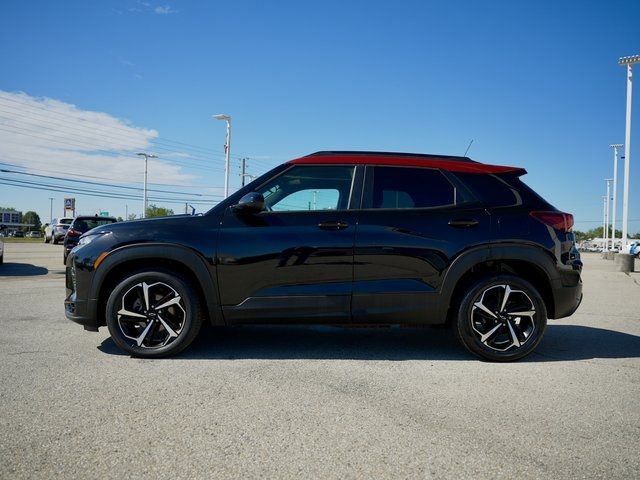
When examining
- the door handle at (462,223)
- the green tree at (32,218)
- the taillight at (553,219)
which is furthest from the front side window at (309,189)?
the green tree at (32,218)

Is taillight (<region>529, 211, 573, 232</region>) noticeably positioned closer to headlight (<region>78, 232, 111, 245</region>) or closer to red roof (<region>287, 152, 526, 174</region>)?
red roof (<region>287, 152, 526, 174</region>)

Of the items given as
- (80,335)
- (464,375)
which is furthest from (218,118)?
(464,375)

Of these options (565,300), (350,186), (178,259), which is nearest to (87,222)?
(178,259)

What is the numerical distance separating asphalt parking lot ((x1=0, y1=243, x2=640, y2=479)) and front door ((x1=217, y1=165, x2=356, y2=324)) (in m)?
0.46

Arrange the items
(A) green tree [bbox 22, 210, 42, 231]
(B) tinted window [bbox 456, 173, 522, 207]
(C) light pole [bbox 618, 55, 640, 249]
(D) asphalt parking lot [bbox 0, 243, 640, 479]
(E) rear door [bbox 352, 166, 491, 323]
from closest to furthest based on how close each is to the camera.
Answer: (D) asphalt parking lot [bbox 0, 243, 640, 479], (E) rear door [bbox 352, 166, 491, 323], (B) tinted window [bbox 456, 173, 522, 207], (C) light pole [bbox 618, 55, 640, 249], (A) green tree [bbox 22, 210, 42, 231]

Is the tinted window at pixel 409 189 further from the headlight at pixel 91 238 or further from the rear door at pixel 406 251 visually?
the headlight at pixel 91 238

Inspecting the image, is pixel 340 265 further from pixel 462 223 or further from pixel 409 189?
pixel 462 223

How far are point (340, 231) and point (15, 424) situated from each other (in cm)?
263

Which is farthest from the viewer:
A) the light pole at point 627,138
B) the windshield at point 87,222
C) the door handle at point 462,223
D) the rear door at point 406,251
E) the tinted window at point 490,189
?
the light pole at point 627,138

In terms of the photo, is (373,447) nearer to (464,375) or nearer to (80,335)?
(464,375)

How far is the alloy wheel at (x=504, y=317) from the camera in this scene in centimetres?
410

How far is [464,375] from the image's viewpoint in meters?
3.72

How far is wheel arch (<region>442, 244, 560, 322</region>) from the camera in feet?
13.3

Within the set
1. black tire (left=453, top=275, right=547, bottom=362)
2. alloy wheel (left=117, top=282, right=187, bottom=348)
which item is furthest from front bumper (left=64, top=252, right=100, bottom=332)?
black tire (left=453, top=275, right=547, bottom=362)
